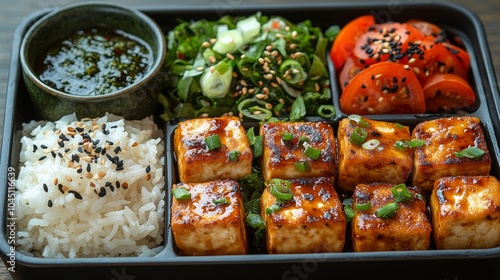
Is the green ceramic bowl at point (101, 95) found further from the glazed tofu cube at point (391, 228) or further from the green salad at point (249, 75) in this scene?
the glazed tofu cube at point (391, 228)

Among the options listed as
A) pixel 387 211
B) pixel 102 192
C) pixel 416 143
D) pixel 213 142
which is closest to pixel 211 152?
pixel 213 142

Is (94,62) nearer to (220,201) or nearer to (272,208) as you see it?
(220,201)

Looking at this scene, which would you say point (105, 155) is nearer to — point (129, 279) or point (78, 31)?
point (129, 279)

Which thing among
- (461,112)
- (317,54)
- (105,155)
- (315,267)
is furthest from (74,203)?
(461,112)

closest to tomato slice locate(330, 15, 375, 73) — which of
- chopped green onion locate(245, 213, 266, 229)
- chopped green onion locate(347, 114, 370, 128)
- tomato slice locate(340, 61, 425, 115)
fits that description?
tomato slice locate(340, 61, 425, 115)

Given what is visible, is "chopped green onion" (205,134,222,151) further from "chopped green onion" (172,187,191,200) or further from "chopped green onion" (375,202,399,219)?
"chopped green onion" (375,202,399,219)

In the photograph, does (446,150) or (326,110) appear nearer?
(446,150)

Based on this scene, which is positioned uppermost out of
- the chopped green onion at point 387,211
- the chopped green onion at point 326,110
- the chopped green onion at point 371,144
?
the chopped green onion at point 371,144


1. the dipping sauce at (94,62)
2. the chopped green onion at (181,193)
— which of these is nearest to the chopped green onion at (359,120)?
the chopped green onion at (181,193)
